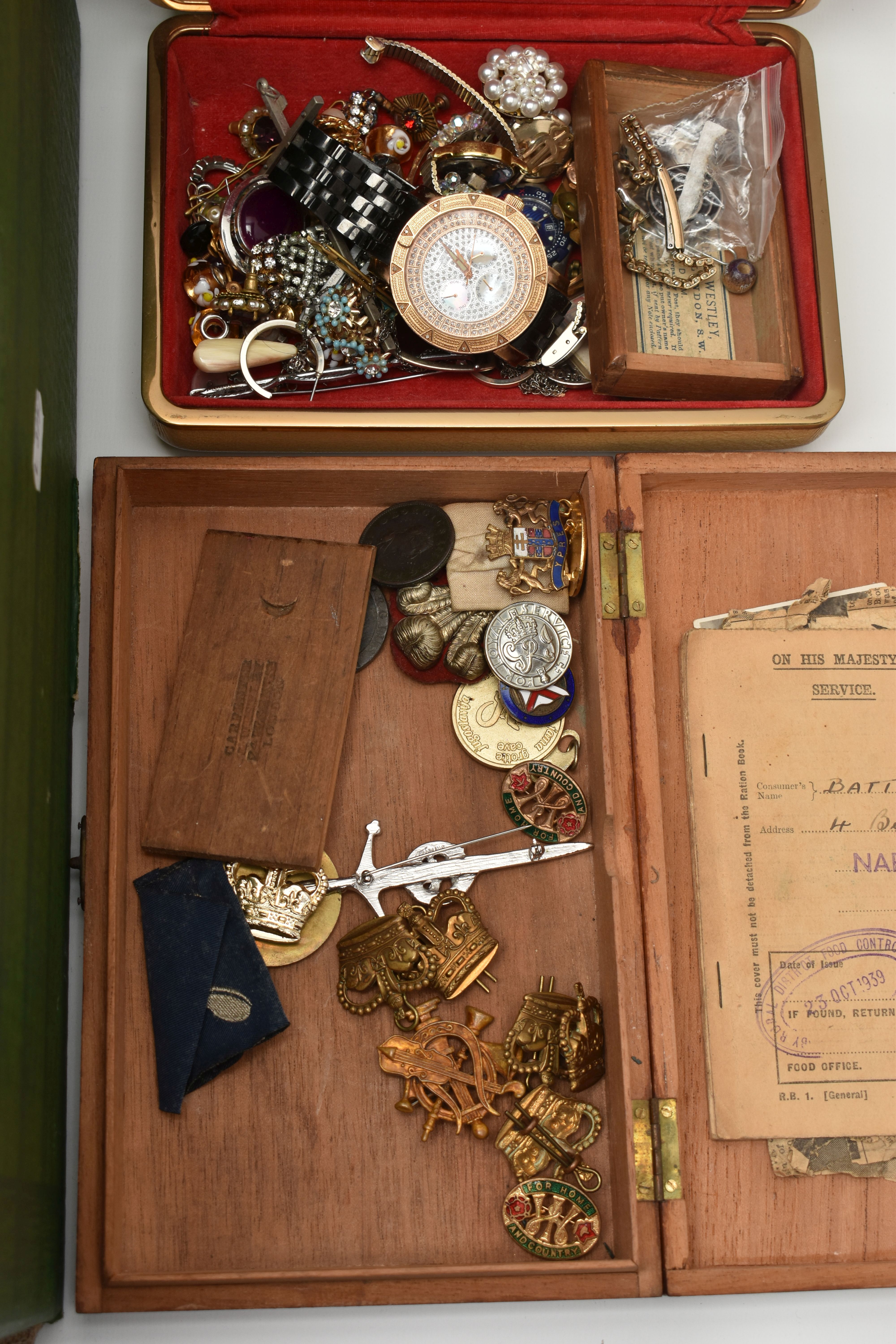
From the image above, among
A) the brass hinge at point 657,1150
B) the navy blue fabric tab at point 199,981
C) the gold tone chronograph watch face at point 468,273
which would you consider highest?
the gold tone chronograph watch face at point 468,273

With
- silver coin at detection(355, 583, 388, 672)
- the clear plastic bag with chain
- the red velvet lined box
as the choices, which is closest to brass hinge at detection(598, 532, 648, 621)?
the red velvet lined box

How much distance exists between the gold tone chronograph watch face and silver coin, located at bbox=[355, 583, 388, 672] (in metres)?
0.39

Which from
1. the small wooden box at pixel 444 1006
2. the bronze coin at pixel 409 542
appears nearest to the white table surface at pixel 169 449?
the small wooden box at pixel 444 1006

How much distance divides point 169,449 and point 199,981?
0.81 metres

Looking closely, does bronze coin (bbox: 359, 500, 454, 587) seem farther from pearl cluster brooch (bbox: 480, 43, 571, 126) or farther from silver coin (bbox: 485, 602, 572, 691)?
pearl cluster brooch (bbox: 480, 43, 571, 126)

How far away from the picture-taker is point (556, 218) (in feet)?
5.69

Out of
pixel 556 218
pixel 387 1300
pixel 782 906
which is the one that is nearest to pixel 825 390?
pixel 556 218

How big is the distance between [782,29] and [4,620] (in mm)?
1556

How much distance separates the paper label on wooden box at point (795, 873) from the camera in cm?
150

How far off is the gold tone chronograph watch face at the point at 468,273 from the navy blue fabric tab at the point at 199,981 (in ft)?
2.88

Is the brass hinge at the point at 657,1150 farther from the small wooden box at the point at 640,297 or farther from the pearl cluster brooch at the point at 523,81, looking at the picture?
the pearl cluster brooch at the point at 523,81

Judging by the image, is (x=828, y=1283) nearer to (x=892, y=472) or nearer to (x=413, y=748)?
(x=413, y=748)

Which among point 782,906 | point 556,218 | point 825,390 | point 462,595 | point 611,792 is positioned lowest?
point 782,906

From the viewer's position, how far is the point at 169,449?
5.53 ft
